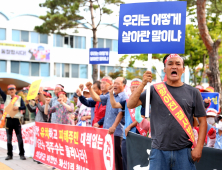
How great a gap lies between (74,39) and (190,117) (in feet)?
115

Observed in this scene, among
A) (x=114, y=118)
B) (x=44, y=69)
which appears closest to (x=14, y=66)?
(x=44, y=69)

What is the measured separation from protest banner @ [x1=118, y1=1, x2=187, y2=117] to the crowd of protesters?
16.1 inches

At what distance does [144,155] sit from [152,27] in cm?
179

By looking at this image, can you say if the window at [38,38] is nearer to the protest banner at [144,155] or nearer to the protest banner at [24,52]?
the protest banner at [24,52]

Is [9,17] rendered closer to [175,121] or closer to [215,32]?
[215,32]

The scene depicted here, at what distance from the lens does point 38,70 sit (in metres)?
35.3

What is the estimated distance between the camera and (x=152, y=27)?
429cm

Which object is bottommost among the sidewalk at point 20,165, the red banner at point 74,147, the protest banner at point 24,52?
the sidewalk at point 20,165

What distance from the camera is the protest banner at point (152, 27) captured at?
418cm

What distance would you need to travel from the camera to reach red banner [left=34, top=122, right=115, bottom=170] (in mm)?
5930

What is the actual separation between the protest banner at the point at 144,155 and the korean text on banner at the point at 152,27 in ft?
4.15

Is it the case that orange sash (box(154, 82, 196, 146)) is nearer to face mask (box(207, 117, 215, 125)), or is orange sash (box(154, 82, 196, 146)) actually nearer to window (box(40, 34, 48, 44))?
face mask (box(207, 117, 215, 125))

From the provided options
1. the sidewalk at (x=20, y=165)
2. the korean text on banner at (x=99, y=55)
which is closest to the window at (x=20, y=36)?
the korean text on banner at (x=99, y=55)

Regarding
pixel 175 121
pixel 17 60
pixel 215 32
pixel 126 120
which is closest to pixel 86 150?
pixel 126 120
